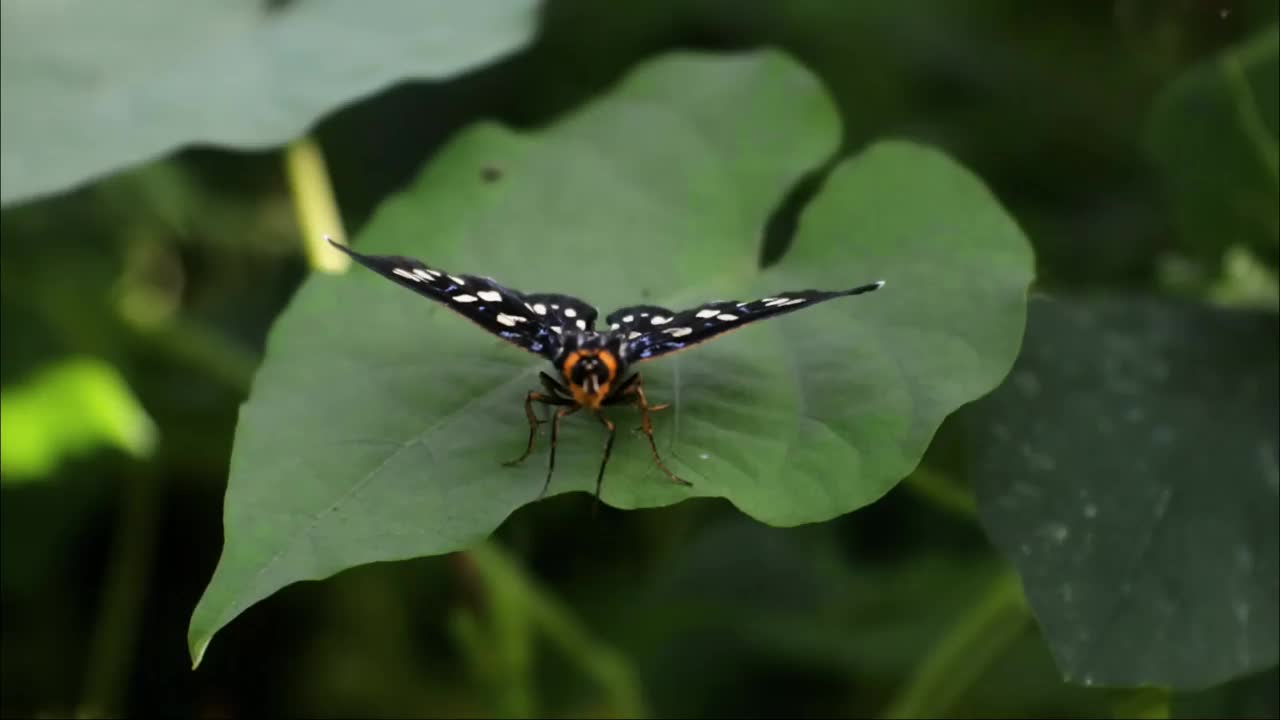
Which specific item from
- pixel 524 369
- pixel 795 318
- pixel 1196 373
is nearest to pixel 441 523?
pixel 524 369

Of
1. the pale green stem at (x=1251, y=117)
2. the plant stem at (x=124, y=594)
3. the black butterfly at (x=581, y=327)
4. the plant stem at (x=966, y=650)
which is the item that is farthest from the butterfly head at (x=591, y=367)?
the plant stem at (x=124, y=594)

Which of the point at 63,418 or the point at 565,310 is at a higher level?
the point at 565,310

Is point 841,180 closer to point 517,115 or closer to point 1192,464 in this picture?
point 1192,464

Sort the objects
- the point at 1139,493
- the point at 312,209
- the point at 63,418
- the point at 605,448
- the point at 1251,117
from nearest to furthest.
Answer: the point at 605,448 → the point at 1139,493 → the point at 1251,117 → the point at 312,209 → the point at 63,418

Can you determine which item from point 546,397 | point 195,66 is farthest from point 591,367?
point 195,66

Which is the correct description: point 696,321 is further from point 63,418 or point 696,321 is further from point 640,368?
point 63,418

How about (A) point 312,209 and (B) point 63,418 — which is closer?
(A) point 312,209

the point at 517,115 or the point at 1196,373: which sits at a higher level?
the point at 1196,373

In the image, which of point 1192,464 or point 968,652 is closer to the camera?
point 1192,464
